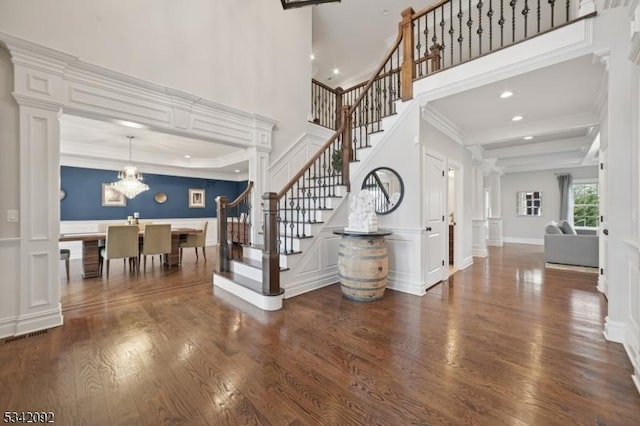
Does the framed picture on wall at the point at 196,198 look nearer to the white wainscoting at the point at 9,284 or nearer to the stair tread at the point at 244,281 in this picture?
the stair tread at the point at 244,281

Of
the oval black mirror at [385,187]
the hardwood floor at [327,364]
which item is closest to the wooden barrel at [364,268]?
the hardwood floor at [327,364]

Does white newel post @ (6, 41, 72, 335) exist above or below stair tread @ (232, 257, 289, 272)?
above

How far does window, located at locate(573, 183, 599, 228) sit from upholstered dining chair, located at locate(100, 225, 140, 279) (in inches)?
494

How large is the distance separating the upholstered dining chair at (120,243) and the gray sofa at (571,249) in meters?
8.20

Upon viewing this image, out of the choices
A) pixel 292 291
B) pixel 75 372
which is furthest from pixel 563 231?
pixel 75 372

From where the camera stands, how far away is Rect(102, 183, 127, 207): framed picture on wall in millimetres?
7164

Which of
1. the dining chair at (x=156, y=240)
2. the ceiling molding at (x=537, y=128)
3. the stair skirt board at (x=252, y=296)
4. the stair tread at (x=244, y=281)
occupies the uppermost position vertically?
the ceiling molding at (x=537, y=128)

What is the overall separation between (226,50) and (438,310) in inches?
189

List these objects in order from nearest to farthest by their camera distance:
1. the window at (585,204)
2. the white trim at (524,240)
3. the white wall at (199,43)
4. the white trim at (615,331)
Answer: the white trim at (615,331) → the white wall at (199,43) → the window at (585,204) → the white trim at (524,240)

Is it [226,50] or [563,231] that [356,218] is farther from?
[563,231]

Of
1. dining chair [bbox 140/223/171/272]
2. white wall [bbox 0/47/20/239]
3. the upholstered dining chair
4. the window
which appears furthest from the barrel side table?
the window

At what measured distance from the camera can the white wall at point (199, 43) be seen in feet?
9.14

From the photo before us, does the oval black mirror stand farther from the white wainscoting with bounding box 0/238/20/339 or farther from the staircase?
the white wainscoting with bounding box 0/238/20/339

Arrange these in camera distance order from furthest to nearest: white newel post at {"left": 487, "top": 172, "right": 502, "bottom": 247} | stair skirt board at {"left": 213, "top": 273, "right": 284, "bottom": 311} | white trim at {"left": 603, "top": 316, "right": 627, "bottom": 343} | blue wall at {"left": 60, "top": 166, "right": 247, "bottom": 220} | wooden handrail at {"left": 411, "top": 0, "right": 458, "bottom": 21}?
white newel post at {"left": 487, "top": 172, "right": 502, "bottom": 247} < blue wall at {"left": 60, "top": 166, "right": 247, "bottom": 220} < wooden handrail at {"left": 411, "top": 0, "right": 458, "bottom": 21} < stair skirt board at {"left": 213, "top": 273, "right": 284, "bottom": 311} < white trim at {"left": 603, "top": 316, "right": 627, "bottom": 343}
